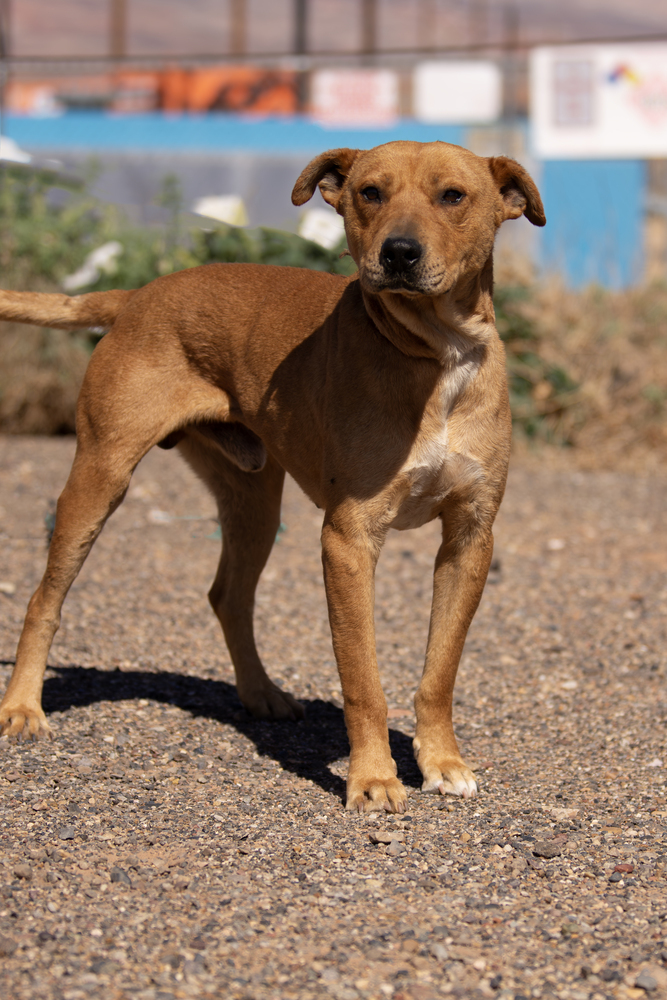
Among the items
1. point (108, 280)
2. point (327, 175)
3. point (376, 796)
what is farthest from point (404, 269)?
point (108, 280)

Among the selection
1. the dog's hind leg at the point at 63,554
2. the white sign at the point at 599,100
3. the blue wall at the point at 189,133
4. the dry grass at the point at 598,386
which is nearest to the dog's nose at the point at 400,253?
the dog's hind leg at the point at 63,554

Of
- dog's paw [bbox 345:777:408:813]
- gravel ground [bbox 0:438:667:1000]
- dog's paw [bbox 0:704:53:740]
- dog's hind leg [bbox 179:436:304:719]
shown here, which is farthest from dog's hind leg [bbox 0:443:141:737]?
dog's paw [bbox 345:777:408:813]

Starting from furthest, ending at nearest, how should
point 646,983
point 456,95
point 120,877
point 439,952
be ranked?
point 456,95, point 120,877, point 439,952, point 646,983

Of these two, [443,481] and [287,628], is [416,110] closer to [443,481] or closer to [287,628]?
[287,628]

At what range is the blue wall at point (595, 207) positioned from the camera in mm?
12812

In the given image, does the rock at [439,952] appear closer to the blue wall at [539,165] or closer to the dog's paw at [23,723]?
the dog's paw at [23,723]

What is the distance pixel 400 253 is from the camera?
3236mm

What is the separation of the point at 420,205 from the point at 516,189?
0.56 metres

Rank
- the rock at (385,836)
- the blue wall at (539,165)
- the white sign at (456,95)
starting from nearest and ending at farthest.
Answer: the rock at (385,836)
the blue wall at (539,165)
the white sign at (456,95)

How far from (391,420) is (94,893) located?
5.33ft

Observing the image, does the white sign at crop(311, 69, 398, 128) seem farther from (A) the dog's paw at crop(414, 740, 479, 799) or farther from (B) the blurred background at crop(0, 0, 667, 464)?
(A) the dog's paw at crop(414, 740, 479, 799)

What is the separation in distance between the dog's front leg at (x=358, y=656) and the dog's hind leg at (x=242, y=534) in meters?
0.96

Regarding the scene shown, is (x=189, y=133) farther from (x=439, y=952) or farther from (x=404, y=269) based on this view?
(x=439, y=952)

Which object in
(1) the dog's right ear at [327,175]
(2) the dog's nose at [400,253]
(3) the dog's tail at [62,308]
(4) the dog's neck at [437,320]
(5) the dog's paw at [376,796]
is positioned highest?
(1) the dog's right ear at [327,175]
